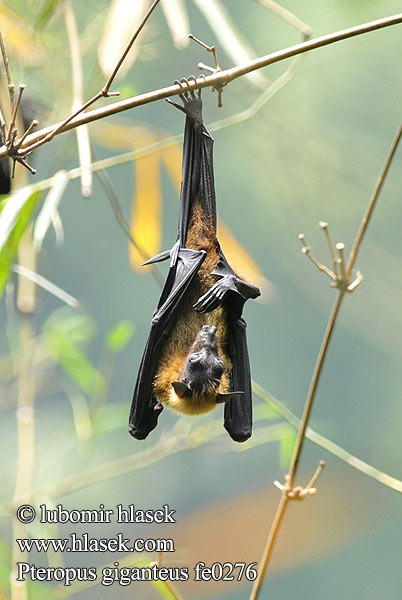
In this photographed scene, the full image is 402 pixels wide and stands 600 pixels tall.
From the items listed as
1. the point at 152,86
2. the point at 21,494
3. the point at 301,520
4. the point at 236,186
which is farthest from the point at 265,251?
the point at 21,494

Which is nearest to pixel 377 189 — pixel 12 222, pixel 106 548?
pixel 12 222

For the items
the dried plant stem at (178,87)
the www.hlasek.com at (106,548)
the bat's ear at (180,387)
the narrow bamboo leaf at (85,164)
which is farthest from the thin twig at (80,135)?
the www.hlasek.com at (106,548)

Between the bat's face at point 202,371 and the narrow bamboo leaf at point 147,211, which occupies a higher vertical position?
the bat's face at point 202,371

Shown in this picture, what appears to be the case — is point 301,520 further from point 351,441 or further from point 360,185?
point 360,185

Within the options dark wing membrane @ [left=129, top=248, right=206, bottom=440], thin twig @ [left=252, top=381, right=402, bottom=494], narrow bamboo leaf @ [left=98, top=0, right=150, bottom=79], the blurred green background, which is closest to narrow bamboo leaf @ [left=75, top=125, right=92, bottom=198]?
narrow bamboo leaf @ [left=98, top=0, right=150, bottom=79]

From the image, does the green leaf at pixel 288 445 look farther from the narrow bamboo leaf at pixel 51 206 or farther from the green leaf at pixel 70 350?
A: the narrow bamboo leaf at pixel 51 206
